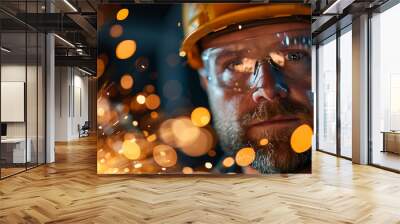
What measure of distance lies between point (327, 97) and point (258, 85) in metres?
5.23

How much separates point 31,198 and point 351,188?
4.45 metres

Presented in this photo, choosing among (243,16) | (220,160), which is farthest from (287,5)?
(220,160)

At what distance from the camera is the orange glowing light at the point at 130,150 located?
20.9ft

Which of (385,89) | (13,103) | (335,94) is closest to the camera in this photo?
(13,103)

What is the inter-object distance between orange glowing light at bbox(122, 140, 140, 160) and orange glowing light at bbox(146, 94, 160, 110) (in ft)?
2.20

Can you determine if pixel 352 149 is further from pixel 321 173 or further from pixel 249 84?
pixel 249 84

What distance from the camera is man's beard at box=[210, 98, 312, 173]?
6316 millimetres

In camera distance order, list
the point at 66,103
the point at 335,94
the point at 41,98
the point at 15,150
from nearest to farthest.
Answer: the point at 15,150
the point at 41,98
the point at 335,94
the point at 66,103

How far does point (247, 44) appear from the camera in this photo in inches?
248

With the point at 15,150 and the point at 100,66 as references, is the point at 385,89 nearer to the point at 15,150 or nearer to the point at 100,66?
the point at 100,66

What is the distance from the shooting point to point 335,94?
32.8 feet

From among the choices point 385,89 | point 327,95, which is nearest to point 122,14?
point 385,89

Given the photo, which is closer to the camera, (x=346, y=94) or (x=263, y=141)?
(x=263, y=141)

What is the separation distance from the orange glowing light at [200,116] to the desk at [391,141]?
3729 mm
